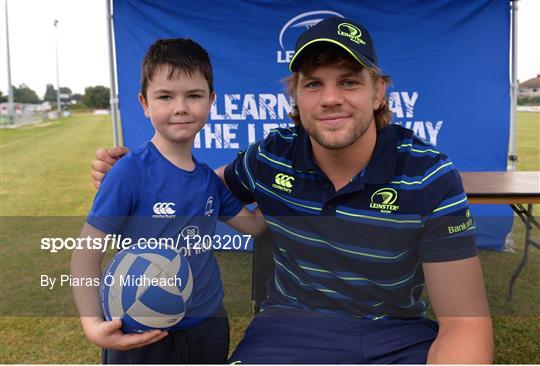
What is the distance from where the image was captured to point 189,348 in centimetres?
163

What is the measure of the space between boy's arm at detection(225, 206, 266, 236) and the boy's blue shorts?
406mm

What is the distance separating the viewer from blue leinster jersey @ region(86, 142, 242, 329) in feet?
4.85

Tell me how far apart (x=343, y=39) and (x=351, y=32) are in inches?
3.6

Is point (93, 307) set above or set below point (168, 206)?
below

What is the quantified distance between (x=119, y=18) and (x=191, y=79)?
3257mm

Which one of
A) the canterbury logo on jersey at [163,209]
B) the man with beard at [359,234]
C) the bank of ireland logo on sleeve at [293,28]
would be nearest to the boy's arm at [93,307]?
the canterbury logo on jersey at [163,209]

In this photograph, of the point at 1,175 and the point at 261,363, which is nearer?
the point at 261,363

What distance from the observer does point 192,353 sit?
5.36ft

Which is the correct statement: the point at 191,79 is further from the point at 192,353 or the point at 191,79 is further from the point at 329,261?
the point at 192,353

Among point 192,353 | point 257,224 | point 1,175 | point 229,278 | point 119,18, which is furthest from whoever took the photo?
point 1,175

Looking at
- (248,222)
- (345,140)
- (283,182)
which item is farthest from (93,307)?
(345,140)

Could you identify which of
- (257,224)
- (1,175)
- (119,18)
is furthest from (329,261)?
(1,175)

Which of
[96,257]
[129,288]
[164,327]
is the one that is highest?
[96,257]

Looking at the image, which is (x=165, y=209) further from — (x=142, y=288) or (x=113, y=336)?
(x=113, y=336)
